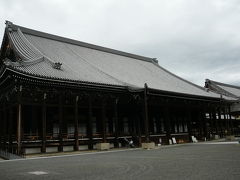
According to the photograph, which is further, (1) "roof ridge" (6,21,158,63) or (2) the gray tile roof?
(1) "roof ridge" (6,21,158,63)

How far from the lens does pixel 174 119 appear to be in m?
33.7

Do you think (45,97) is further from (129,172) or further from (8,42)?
(129,172)

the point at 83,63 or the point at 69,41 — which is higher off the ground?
the point at 69,41

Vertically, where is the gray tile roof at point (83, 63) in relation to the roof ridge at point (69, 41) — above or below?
below

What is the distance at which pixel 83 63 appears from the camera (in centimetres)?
2883

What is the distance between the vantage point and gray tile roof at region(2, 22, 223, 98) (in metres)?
22.6

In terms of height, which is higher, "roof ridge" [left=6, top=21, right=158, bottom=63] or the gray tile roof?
"roof ridge" [left=6, top=21, right=158, bottom=63]

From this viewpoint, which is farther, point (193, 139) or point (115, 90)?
point (193, 139)

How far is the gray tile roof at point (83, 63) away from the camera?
22562mm

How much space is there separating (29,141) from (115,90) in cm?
815

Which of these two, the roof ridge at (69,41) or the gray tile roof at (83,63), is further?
the roof ridge at (69,41)

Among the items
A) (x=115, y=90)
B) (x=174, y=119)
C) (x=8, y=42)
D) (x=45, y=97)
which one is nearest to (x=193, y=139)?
(x=174, y=119)

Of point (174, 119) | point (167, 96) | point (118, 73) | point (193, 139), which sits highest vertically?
point (118, 73)

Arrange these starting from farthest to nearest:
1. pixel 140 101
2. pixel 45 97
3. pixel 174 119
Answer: pixel 174 119 < pixel 140 101 < pixel 45 97
